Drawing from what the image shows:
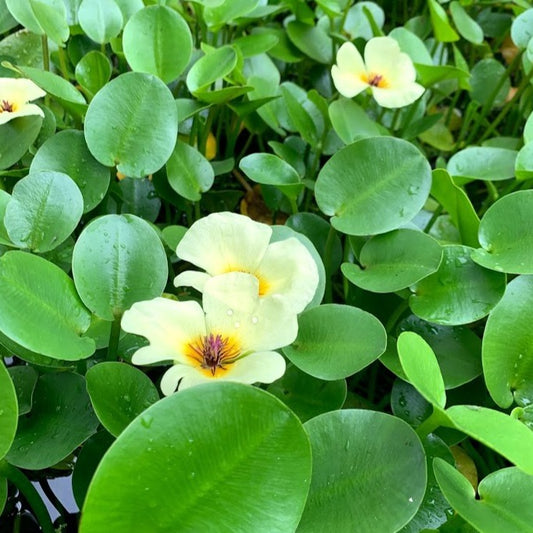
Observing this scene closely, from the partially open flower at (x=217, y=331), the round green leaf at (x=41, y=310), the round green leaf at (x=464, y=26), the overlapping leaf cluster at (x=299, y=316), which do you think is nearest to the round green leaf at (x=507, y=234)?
the overlapping leaf cluster at (x=299, y=316)

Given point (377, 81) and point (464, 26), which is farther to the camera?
point (464, 26)

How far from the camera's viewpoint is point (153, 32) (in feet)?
2.55

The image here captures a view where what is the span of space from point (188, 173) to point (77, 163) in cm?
13

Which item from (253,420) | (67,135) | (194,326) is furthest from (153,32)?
(253,420)

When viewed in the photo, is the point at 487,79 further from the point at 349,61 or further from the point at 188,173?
the point at 188,173

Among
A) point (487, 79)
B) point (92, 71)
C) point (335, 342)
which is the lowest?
point (487, 79)

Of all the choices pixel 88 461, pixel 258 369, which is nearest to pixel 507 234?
pixel 258 369

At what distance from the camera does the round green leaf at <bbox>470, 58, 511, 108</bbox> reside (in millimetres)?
1110

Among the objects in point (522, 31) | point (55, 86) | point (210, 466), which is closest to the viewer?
point (210, 466)

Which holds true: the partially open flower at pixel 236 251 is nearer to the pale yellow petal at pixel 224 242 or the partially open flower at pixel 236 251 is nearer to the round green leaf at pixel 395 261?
the pale yellow petal at pixel 224 242

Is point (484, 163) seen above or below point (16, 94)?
below

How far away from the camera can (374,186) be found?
0.66m

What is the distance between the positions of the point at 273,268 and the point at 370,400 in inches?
10.7

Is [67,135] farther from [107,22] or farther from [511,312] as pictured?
[511,312]
